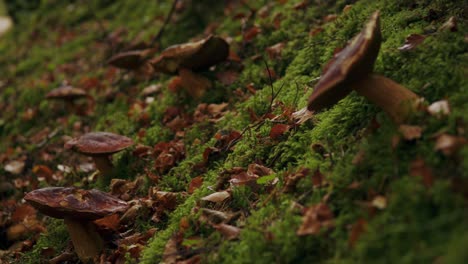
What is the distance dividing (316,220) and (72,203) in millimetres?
2073

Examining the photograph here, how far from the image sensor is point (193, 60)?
6.02m

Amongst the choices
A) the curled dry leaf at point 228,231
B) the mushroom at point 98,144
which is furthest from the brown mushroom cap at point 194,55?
the curled dry leaf at point 228,231

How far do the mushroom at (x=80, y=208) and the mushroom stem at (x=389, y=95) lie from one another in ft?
7.44

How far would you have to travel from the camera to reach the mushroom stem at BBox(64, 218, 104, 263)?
4254mm

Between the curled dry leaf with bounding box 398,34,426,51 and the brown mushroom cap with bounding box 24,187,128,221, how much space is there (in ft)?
8.61

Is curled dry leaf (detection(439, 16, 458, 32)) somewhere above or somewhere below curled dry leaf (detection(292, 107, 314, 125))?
above

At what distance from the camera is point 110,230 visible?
4469 mm

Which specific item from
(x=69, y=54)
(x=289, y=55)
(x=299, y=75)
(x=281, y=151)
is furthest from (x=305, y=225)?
(x=69, y=54)

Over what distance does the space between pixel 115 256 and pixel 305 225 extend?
1.87m

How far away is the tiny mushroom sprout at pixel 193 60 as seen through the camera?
580 cm

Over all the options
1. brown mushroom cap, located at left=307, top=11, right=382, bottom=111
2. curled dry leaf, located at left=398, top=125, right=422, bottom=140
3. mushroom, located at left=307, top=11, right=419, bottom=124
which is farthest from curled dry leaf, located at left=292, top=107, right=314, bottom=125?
curled dry leaf, located at left=398, top=125, right=422, bottom=140

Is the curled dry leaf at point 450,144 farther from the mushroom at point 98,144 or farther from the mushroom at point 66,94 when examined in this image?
the mushroom at point 66,94

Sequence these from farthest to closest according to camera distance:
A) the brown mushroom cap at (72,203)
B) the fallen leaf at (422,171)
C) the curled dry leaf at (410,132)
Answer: the brown mushroom cap at (72,203) → the curled dry leaf at (410,132) → the fallen leaf at (422,171)

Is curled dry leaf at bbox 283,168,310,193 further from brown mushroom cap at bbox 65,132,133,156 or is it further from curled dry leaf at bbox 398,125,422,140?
brown mushroom cap at bbox 65,132,133,156
